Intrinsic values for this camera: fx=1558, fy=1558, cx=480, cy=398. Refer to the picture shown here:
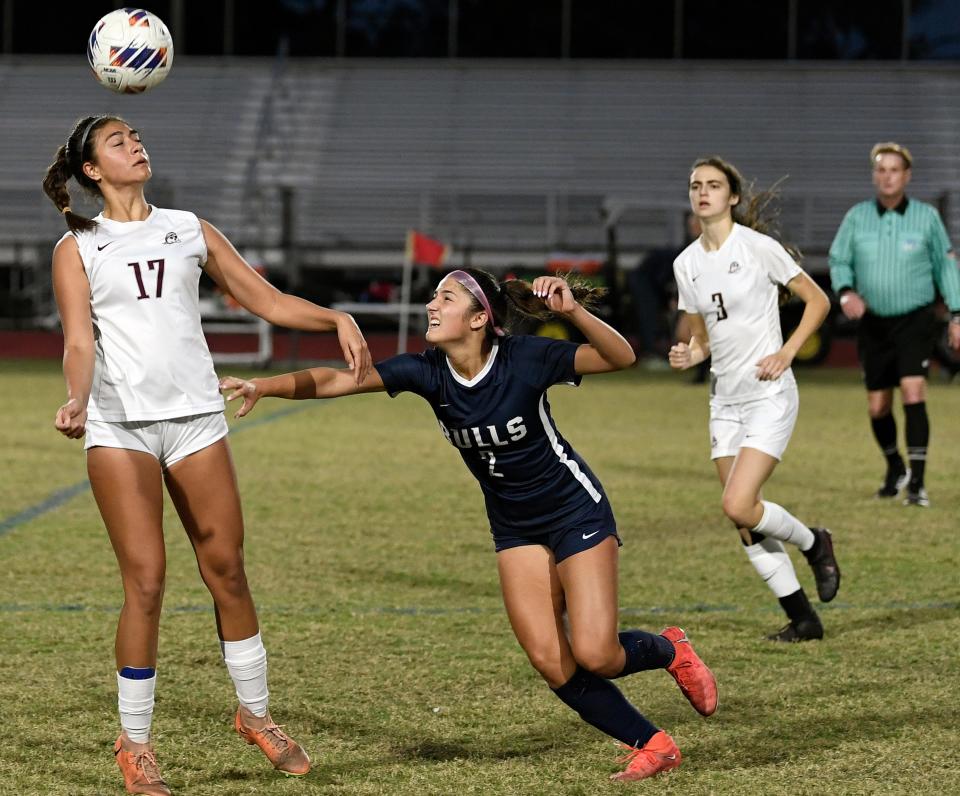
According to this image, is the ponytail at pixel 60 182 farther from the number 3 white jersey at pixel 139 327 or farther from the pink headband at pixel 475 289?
the pink headband at pixel 475 289

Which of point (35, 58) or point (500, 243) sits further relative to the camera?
point (35, 58)

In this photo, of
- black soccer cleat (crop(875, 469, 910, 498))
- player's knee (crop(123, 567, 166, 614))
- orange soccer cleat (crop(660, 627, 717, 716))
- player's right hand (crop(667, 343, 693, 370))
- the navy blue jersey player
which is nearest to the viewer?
player's knee (crop(123, 567, 166, 614))

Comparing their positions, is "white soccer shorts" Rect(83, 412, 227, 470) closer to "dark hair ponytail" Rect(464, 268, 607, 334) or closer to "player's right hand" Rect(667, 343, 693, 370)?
"dark hair ponytail" Rect(464, 268, 607, 334)

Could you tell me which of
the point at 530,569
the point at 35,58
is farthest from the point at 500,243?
the point at 530,569

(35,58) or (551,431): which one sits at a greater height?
(35,58)

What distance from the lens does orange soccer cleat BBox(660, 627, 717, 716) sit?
16.3ft

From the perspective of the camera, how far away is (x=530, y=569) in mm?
4812

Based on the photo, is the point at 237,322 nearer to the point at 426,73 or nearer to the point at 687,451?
the point at 426,73

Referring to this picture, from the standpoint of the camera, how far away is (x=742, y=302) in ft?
22.2

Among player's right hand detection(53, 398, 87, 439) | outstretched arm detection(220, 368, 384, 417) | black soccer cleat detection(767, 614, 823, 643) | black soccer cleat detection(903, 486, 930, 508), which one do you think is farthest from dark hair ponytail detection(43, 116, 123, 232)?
black soccer cleat detection(903, 486, 930, 508)

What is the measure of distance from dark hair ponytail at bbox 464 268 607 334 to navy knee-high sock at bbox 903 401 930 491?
223 inches

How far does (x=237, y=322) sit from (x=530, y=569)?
22054mm

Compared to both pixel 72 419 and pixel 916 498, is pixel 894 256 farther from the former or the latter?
pixel 72 419

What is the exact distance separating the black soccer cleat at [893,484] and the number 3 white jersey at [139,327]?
688cm
